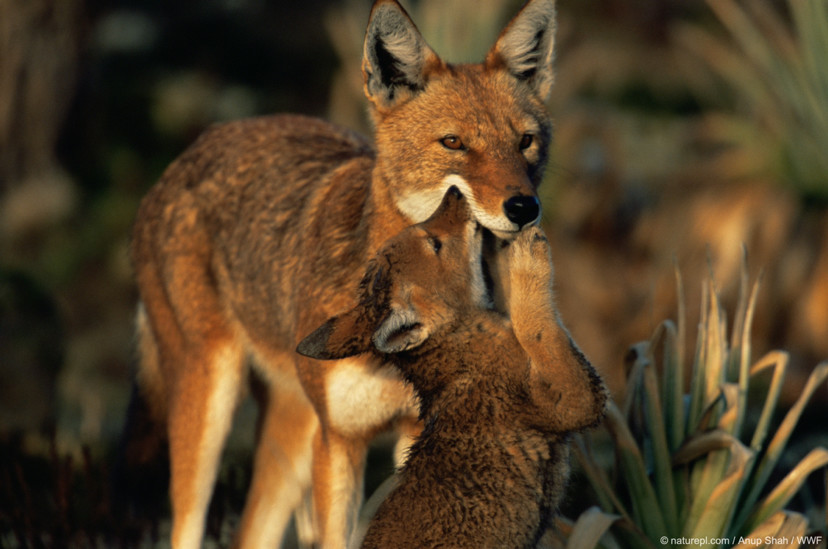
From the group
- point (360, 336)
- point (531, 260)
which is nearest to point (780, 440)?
point (531, 260)

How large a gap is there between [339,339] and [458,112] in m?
1.36

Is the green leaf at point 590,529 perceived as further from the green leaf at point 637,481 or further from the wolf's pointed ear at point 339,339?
the wolf's pointed ear at point 339,339

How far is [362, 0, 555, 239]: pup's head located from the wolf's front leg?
286 millimetres

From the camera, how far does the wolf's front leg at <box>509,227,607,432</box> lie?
4.02 meters

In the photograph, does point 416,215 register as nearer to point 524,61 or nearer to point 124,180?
point 524,61

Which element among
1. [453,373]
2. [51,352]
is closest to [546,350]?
[453,373]

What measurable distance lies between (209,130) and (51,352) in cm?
342

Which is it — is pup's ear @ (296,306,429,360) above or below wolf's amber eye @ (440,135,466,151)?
below

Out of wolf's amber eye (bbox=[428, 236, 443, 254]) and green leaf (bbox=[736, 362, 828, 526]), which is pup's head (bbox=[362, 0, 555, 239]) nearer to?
wolf's amber eye (bbox=[428, 236, 443, 254])

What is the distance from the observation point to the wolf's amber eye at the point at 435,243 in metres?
4.25

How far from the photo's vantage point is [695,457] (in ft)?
16.7

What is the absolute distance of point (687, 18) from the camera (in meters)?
17.3

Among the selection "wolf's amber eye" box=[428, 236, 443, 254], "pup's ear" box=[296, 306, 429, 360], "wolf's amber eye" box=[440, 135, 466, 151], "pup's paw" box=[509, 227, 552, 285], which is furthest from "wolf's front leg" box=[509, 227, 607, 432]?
"wolf's amber eye" box=[440, 135, 466, 151]

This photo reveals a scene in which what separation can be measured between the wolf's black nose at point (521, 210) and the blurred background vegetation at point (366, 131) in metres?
2.92
